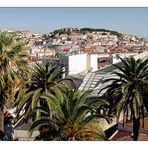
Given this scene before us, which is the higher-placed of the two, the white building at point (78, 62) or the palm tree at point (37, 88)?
the palm tree at point (37, 88)

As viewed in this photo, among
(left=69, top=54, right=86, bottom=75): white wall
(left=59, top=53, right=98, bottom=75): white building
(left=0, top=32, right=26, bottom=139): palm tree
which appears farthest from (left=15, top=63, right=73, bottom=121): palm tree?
(left=69, top=54, right=86, bottom=75): white wall

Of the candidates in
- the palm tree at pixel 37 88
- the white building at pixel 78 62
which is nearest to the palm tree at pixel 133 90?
the palm tree at pixel 37 88

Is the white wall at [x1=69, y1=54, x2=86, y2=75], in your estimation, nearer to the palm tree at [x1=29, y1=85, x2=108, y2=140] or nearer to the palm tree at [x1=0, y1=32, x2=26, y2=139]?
the palm tree at [x1=0, y1=32, x2=26, y2=139]

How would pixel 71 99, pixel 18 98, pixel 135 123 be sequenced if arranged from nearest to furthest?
pixel 71 99, pixel 135 123, pixel 18 98

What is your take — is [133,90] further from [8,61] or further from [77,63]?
[77,63]

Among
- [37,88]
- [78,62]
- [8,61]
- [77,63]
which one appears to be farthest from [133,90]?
[78,62]

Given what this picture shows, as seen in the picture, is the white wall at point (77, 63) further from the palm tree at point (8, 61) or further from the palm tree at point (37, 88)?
the palm tree at point (8, 61)
